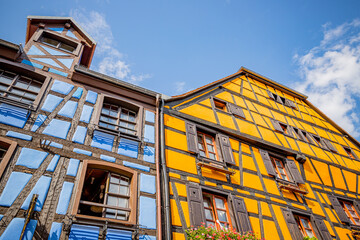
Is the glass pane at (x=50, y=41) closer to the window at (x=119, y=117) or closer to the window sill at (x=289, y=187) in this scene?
the window at (x=119, y=117)

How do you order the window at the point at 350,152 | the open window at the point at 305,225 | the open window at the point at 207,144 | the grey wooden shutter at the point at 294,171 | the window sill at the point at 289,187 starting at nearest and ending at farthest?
the open window at the point at 305,225 → the open window at the point at 207,144 → the window sill at the point at 289,187 → the grey wooden shutter at the point at 294,171 → the window at the point at 350,152

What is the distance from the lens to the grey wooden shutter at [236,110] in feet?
33.6

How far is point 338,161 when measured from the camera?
39.0ft

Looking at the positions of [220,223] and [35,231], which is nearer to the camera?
[35,231]

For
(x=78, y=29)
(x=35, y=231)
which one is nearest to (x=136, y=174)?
(x=35, y=231)

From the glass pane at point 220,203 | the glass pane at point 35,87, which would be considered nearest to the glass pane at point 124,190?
the glass pane at point 220,203

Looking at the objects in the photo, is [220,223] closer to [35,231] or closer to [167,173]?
[167,173]

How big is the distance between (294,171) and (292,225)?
249 cm

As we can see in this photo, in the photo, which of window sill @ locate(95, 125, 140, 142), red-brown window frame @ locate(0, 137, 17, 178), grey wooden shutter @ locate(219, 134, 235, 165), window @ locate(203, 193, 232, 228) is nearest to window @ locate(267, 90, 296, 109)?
grey wooden shutter @ locate(219, 134, 235, 165)

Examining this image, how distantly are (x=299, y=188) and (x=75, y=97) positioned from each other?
26.9ft

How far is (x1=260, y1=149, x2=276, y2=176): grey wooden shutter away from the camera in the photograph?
332 inches

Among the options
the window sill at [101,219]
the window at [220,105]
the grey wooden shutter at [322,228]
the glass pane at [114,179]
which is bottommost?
the window sill at [101,219]

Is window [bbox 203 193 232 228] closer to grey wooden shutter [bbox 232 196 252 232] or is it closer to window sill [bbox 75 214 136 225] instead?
grey wooden shutter [bbox 232 196 252 232]

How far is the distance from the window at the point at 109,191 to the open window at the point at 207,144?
7.63 ft
